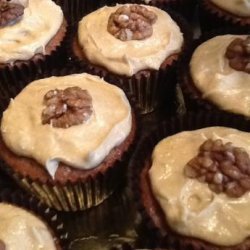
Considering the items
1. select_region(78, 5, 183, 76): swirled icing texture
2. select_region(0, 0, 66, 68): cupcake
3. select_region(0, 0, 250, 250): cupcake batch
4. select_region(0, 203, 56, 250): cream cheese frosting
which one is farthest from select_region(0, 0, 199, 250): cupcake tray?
select_region(0, 0, 66, 68): cupcake

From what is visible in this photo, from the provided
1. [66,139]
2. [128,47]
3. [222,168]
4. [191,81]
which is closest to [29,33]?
[128,47]

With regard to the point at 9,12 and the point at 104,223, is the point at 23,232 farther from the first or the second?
the point at 9,12

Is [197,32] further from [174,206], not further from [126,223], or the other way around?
[174,206]

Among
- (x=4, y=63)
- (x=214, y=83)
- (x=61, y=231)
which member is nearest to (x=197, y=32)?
(x=214, y=83)

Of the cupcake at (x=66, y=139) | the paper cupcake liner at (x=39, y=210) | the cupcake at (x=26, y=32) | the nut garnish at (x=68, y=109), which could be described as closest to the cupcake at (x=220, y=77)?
the cupcake at (x=66, y=139)

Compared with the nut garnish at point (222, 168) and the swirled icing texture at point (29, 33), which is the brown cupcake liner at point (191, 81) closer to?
the nut garnish at point (222, 168)

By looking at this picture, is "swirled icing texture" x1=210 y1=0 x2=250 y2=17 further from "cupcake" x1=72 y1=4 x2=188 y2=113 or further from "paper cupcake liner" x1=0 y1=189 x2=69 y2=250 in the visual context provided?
"paper cupcake liner" x1=0 y1=189 x2=69 y2=250
